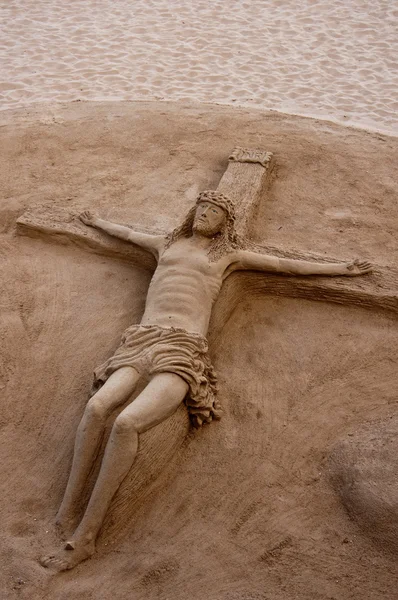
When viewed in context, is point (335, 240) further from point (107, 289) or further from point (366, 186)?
point (107, 289)

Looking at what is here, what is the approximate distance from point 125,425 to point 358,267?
2546mm

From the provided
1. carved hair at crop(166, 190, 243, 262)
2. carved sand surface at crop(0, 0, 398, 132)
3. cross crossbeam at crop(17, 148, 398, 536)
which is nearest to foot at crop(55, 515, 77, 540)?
cross crossbeam at crop(17, 148, 398, 536)

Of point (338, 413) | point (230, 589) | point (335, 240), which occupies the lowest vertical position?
point (230, 589)

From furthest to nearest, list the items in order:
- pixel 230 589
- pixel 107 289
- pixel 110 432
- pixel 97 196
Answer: pixel 97 196 < pixel 107 289 < pixel 110 432 < pixel 230 589

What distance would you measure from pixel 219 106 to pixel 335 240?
328 centimetres

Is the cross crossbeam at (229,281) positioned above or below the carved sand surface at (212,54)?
below

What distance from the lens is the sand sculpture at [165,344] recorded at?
4441 mm

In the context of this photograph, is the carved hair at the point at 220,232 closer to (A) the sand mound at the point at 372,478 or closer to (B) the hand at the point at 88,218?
(B) the hand at the point at 88,218

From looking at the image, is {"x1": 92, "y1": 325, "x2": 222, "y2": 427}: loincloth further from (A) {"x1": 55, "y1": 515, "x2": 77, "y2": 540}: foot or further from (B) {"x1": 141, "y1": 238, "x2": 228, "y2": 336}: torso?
(A) {"x1": 55, "y1": 515, "x2": 77, "y2": 540}: foot

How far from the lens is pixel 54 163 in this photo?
7414 millimetres

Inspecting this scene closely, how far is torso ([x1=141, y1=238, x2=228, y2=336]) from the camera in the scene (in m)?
5.24

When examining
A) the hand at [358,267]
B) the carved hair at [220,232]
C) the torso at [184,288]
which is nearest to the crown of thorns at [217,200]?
the carved hair at [220,232]

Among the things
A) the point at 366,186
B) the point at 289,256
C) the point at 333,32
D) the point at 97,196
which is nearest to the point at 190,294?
the point at 289,256

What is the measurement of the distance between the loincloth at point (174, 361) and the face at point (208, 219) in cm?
99
